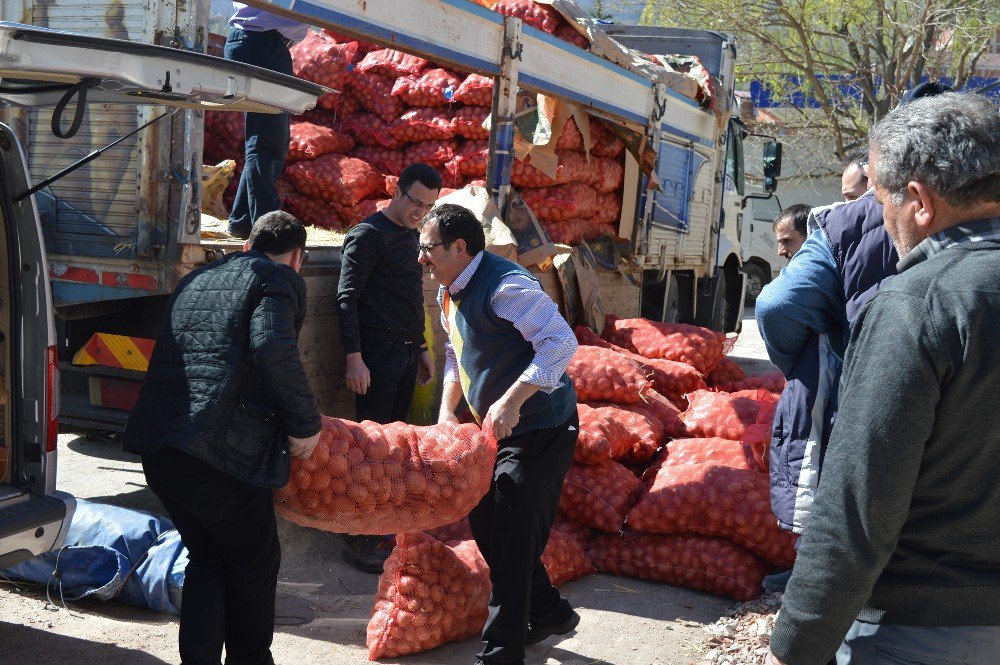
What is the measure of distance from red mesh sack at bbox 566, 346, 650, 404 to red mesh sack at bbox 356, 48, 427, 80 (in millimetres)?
2663

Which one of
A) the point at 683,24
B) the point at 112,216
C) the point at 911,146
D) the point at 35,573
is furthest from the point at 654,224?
the point at 683,24

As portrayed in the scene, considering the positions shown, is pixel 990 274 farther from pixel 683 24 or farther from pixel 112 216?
pixel 683 24

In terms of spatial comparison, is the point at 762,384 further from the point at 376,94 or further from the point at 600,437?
the point at 376,94

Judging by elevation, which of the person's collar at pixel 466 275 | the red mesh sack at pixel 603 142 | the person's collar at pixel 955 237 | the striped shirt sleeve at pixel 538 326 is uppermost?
the red mesh sack at pixel 603 142

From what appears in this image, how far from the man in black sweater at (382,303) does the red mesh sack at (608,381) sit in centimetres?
144

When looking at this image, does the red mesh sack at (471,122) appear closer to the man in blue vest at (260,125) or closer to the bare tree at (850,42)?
the man in blue vest at (260,125)

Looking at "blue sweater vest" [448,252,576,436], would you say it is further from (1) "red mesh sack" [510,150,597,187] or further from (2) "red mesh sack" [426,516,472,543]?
(1) "red mesh sack" [510,150,597,187]

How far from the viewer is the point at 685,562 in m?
4.57

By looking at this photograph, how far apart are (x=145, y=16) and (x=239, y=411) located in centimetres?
195

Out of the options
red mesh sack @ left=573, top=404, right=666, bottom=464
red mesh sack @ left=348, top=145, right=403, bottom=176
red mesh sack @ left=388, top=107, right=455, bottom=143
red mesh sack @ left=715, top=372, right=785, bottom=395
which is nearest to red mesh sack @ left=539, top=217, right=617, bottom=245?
red mesh sack @ left=388, top=107, right=455, bottom=143

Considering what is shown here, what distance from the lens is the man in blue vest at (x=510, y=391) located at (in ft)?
10.7

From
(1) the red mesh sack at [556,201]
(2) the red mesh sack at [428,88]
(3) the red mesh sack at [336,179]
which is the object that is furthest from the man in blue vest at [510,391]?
(1) the red mesh sack at [556,201]

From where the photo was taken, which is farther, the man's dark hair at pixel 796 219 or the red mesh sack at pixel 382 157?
the red mesh sack at pixel 382 157

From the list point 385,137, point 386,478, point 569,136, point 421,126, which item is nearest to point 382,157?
point 385,137
